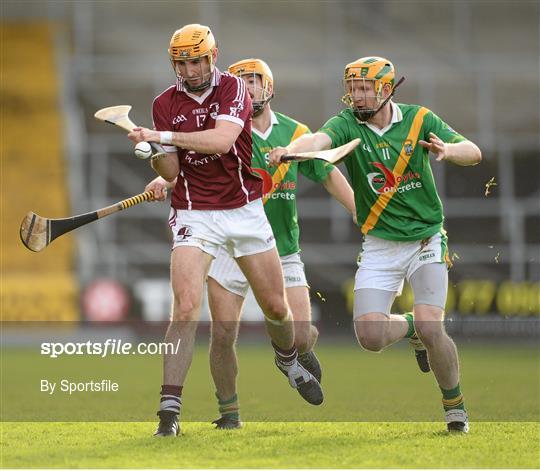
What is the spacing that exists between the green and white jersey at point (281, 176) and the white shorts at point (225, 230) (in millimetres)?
676

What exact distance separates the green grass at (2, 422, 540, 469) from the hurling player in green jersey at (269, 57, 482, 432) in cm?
39

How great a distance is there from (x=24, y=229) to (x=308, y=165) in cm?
159

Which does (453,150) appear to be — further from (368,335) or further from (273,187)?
(273,187)

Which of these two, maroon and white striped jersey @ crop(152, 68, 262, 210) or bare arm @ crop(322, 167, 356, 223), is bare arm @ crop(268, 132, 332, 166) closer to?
maroon and white striped jersey @ crop(152, 68, 262, 210)

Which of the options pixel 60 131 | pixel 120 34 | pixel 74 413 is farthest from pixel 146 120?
pixel 74 413

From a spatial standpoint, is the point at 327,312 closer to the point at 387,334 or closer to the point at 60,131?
the point at 60,131

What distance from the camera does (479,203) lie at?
628 inches

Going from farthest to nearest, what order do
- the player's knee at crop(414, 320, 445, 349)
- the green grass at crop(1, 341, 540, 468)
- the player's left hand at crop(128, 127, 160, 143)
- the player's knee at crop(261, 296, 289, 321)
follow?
the player's knee at crop(261, 296, 289, 321)
the player's knee at crop(414, 320, 445, 349)
the player's left hand at crop(128, 127, 160, 143)
the green grass at crop(1, 341, 540, 468)

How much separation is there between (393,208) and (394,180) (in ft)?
0.48

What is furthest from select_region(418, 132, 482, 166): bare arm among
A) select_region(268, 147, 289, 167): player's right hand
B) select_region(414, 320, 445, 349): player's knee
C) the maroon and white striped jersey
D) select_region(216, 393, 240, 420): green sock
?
select_region(216, 393, 240, 420): green sock

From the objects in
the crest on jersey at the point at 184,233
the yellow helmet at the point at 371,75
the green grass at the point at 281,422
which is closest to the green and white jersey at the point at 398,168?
the yellow helmet at the point at 371,75

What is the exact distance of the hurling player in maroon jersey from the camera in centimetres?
577

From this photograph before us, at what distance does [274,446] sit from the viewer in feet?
18.6

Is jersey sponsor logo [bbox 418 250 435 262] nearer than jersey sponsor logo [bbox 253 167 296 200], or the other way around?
jersey sponsor logo [bbox 418 250 435 262]
